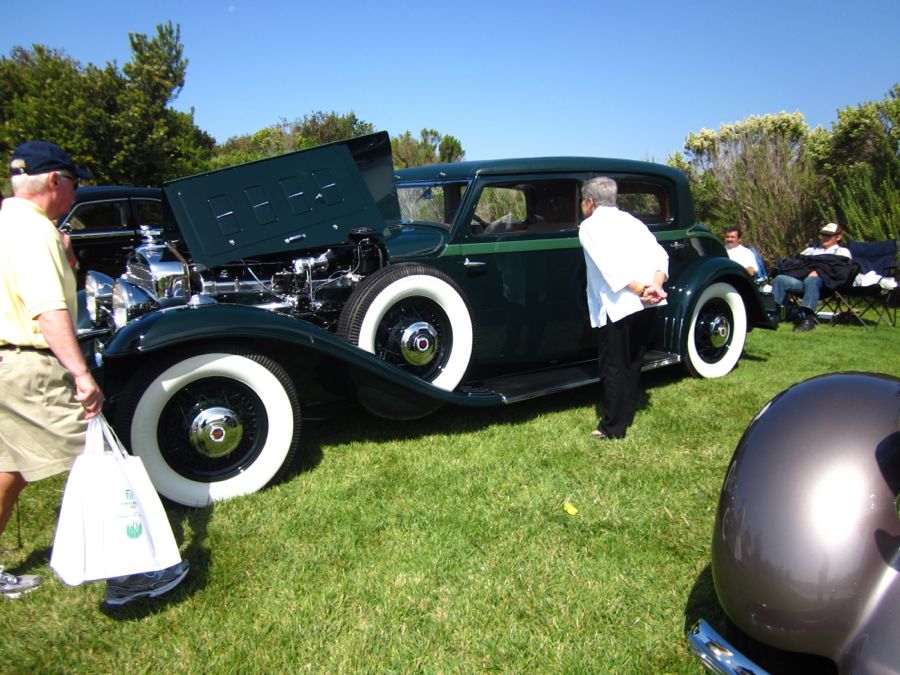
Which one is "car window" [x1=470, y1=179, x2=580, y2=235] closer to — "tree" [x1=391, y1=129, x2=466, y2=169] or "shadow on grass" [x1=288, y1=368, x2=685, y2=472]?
"shadow on grass" [x1=288, y1=368, x2=685, y2=472]

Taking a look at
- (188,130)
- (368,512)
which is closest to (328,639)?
(368,512)

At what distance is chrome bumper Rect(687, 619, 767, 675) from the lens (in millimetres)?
1383

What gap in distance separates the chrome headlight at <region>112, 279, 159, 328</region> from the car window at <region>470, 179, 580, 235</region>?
2.15m

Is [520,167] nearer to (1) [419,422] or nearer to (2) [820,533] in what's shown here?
(1) [419,422]

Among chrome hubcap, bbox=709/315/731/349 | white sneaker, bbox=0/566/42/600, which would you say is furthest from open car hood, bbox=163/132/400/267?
chrome hubcap, bbox=709/315/731/349

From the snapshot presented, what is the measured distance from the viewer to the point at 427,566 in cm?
251

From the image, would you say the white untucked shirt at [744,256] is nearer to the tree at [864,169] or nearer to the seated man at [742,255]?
the seated man at [742,255]

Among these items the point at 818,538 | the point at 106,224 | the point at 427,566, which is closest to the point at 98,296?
the point at 427,566

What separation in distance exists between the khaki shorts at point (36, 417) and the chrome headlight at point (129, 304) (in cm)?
166

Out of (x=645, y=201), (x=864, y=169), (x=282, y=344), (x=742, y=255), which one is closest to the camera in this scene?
(x=282, y=344)

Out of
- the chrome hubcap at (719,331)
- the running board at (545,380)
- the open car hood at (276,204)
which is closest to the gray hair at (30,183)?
the open car hood at (276,204)

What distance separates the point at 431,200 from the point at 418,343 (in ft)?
4.15

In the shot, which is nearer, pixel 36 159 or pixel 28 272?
pixel 28 272

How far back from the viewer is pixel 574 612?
2230 millimetres
